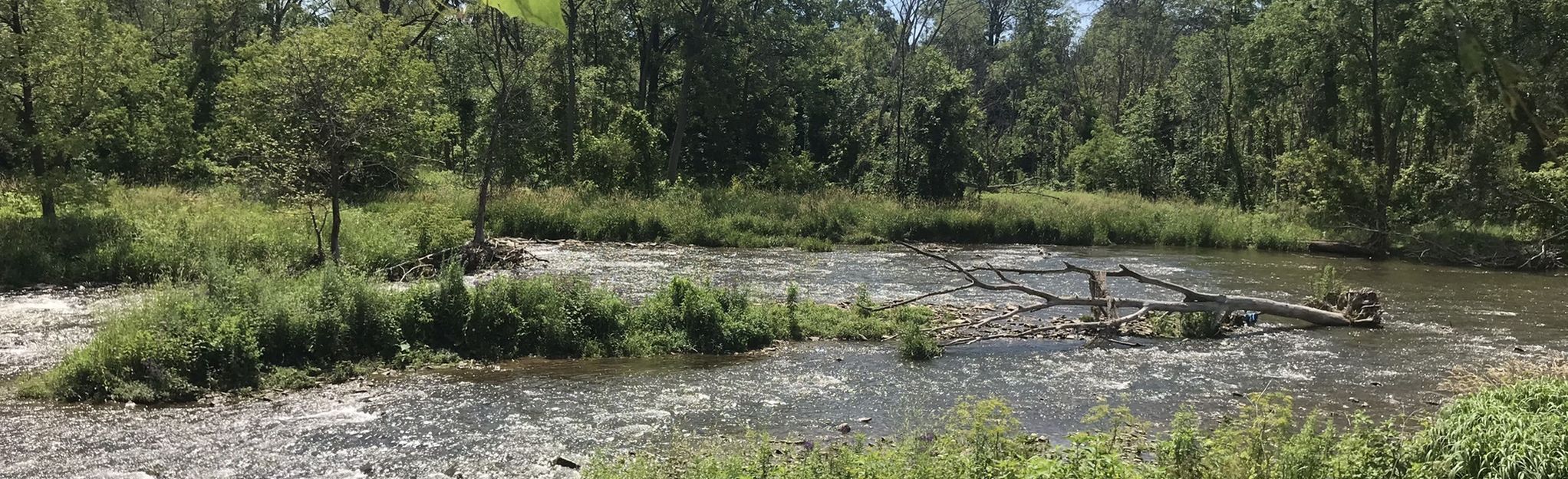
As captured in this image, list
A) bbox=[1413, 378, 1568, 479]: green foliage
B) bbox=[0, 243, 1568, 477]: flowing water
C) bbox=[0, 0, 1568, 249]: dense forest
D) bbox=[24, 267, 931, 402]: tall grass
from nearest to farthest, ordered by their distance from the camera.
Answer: bbox=[1413, 378, 1568, 479]: green foliage
bbox=[0, 243, 1568, 477]: flowing water
bbox=[24, 267, 931, 402]: tall grass
bbox=[0, 0, 1568, 249]: dense forest

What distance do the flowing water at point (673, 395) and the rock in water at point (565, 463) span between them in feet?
0.35

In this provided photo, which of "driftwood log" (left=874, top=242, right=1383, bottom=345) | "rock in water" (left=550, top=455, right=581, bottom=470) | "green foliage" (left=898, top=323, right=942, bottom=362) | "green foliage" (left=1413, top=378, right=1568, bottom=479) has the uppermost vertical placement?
"green foliage" (left=1413, top=378, right=1568, bottom=479)

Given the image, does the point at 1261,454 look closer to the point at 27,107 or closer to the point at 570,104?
the point at 27,107

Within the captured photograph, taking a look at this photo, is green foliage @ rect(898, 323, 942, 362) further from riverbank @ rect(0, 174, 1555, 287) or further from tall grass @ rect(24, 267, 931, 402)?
riverbank @ rect(0, 174, 1555, 287)

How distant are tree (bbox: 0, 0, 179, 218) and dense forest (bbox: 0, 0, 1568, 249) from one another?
0.19 ft

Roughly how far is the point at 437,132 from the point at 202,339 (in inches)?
826

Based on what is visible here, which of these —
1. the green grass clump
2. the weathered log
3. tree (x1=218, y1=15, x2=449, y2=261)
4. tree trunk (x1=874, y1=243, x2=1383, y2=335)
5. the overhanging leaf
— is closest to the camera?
the overhanging leaf

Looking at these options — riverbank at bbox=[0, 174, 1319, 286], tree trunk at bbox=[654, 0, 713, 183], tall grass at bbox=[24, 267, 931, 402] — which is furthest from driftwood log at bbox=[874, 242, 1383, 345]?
tree trunk at bbox=[654, 0, 713, 183]

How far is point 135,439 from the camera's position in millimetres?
9031

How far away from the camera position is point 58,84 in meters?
18.8

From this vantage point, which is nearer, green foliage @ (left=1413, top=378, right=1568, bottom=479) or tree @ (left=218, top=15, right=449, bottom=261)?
green foliage @ (left=1413, top=378, right=1568, bottom=479)

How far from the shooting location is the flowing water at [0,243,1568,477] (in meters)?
8.83

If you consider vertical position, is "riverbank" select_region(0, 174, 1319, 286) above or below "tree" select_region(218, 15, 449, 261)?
below

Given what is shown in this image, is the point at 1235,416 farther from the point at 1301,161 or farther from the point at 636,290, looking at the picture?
the point at 1301,161
